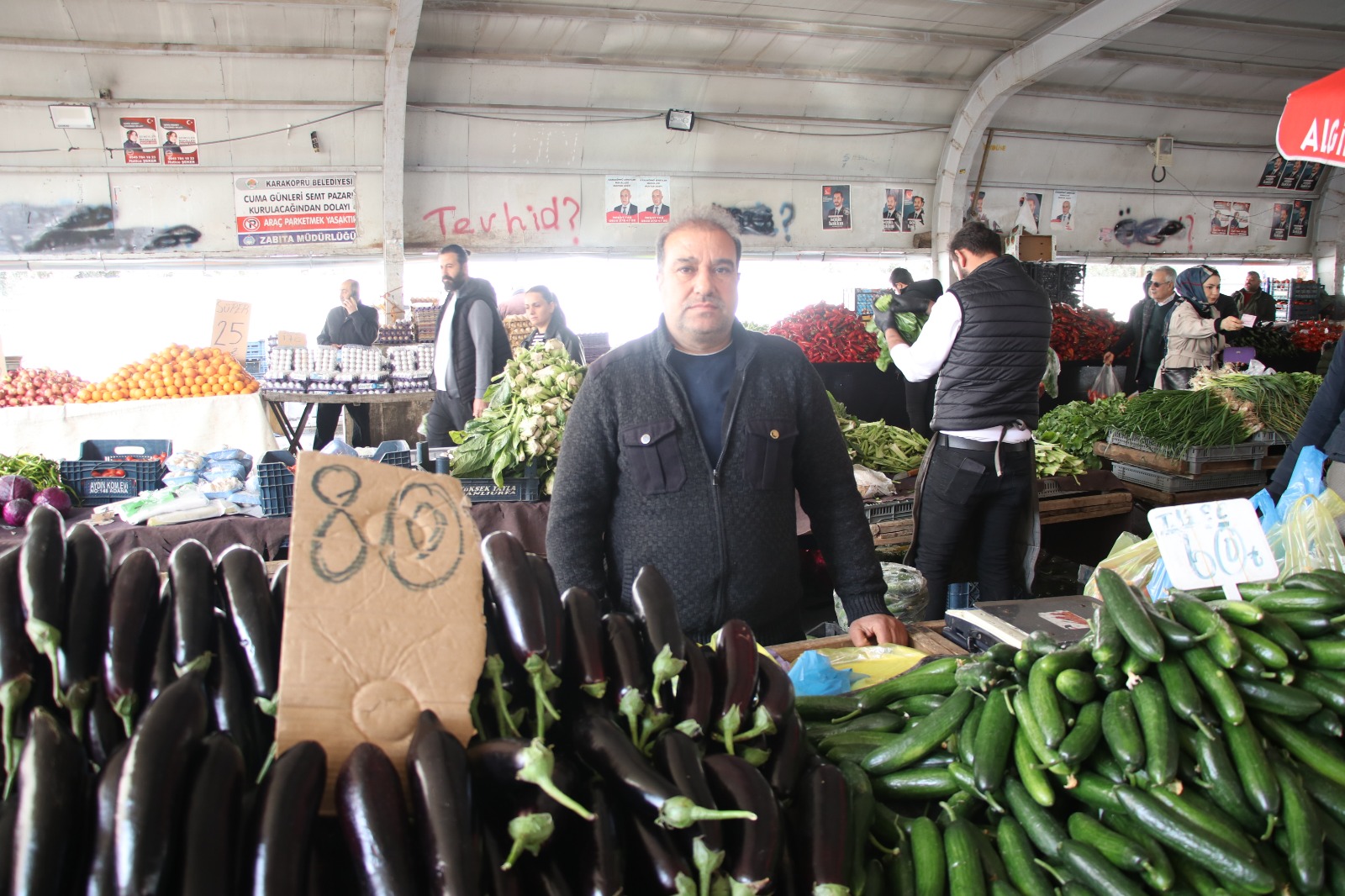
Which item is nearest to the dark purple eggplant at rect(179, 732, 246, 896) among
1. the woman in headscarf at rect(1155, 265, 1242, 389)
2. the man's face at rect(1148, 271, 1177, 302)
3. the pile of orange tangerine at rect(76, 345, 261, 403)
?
the pile of orange tangerine at rect(76, 345, 261, 403)

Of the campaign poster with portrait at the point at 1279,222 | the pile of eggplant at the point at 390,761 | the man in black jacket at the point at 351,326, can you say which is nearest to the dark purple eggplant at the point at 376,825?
the pile of eggplant at the point at 390,761

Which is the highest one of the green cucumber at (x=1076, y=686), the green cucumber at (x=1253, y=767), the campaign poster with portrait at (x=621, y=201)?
the campaign poster with portrait at (x=621, y=201)

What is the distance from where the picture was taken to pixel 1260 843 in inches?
42.8

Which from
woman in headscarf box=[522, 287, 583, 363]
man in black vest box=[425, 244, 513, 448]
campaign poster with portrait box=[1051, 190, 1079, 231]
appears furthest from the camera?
campaign poster with portrait box=[1051, 190, 1079, 231]

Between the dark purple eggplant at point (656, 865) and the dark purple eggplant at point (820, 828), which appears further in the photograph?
the dark purple eggplant at point (820, 828)

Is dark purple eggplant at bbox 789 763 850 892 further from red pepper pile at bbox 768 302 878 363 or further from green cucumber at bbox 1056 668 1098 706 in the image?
red pepper pile at bbox 768 302 878 363

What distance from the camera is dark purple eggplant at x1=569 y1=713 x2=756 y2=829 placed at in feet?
2.66

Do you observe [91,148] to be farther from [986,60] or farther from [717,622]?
[986,60]

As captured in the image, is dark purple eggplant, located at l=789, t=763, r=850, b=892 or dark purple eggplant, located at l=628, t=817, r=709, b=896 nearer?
dark purple eggplant, located at l=628, t=817, r=709, b=896

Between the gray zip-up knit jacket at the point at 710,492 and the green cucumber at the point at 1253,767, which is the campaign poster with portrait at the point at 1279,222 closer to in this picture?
the gray zip-up knit jacket at the point at 710,492

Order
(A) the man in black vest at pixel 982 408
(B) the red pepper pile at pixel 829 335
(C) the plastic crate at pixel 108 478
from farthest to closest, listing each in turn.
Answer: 1. (B) the red pepper pile at pixel 829 335
2. (C) the plastic crate at pixel 108 478
3. (A) the man in black vest at pixel 982 408

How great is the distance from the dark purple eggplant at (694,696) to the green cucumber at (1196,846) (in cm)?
58

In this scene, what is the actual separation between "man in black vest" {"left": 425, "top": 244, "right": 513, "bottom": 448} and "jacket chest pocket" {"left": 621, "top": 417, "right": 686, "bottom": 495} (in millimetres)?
3593

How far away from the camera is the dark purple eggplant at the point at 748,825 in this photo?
2.76 ft
